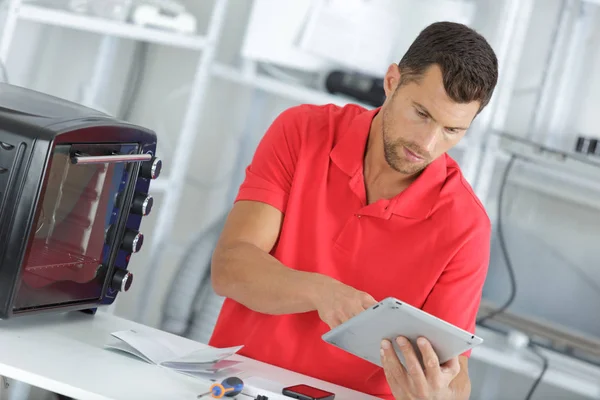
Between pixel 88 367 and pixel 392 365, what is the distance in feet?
1.44

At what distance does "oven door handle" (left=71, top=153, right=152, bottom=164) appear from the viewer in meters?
1.27

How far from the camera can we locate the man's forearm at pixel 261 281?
1.47 m

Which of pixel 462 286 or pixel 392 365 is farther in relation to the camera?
pixel 462 286

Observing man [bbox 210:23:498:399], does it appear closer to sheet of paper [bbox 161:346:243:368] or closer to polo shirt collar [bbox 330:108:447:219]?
polo shirt collar [bbox 330:108:447:219]

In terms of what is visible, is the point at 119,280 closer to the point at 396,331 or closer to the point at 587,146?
the point at 396,331

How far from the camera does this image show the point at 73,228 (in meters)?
1.39

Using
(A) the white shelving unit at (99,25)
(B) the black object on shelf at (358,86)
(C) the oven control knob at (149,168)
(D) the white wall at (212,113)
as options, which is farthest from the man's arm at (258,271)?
(D) the white wall at (212,113)

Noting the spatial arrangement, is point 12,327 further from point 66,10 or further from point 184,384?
point 66,10

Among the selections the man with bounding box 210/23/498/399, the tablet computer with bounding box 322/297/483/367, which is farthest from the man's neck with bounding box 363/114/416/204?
the tablet computer with bounding box 322/297/483/367

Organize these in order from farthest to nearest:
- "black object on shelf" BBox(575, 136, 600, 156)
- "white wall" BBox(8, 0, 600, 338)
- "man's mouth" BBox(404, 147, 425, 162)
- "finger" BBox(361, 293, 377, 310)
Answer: "white wall" BBox(8, 0, 600, 338) < "black object on shelf" BBox(575, 136, 600, 156) < "man's mouth" BBox(404, 147, 425, 162) < "finger" BBox(361, 293, 377, 310)

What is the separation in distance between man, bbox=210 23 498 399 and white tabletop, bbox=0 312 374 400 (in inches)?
5.1

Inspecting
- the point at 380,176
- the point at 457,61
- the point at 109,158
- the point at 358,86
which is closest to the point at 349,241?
the point at 380,176

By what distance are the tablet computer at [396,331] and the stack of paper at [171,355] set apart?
6.5 inches

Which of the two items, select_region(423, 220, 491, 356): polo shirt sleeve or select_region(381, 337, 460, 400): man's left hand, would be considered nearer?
select_region(381, 337, 460, 400): man's left hand
